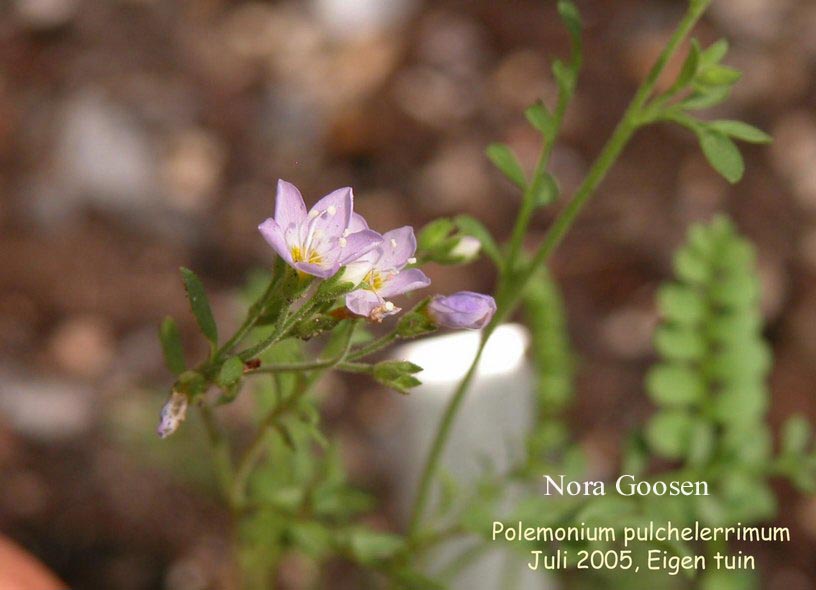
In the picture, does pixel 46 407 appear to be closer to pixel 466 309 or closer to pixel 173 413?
pixel 173 413

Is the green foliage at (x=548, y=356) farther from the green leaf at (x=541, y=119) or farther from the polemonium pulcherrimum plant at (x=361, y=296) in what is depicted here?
the green leaf at (x=541, y=119)

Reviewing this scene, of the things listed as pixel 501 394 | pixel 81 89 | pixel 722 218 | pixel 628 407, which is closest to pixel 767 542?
pixel 628 407

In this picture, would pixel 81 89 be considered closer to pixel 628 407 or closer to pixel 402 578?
pixel 628 407

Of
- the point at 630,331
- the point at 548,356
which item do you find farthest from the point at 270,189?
the point at 548,356

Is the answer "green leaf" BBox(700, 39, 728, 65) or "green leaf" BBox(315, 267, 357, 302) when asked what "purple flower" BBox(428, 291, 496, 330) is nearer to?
"green leaf" BBox(315, 267, 357, 302)

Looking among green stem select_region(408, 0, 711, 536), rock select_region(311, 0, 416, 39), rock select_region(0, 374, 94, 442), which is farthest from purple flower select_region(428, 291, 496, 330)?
rock select_region(311, 0, 416, 39)

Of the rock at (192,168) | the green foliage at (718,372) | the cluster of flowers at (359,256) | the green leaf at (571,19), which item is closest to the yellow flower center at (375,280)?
the cluster of flowers at (359,256)
